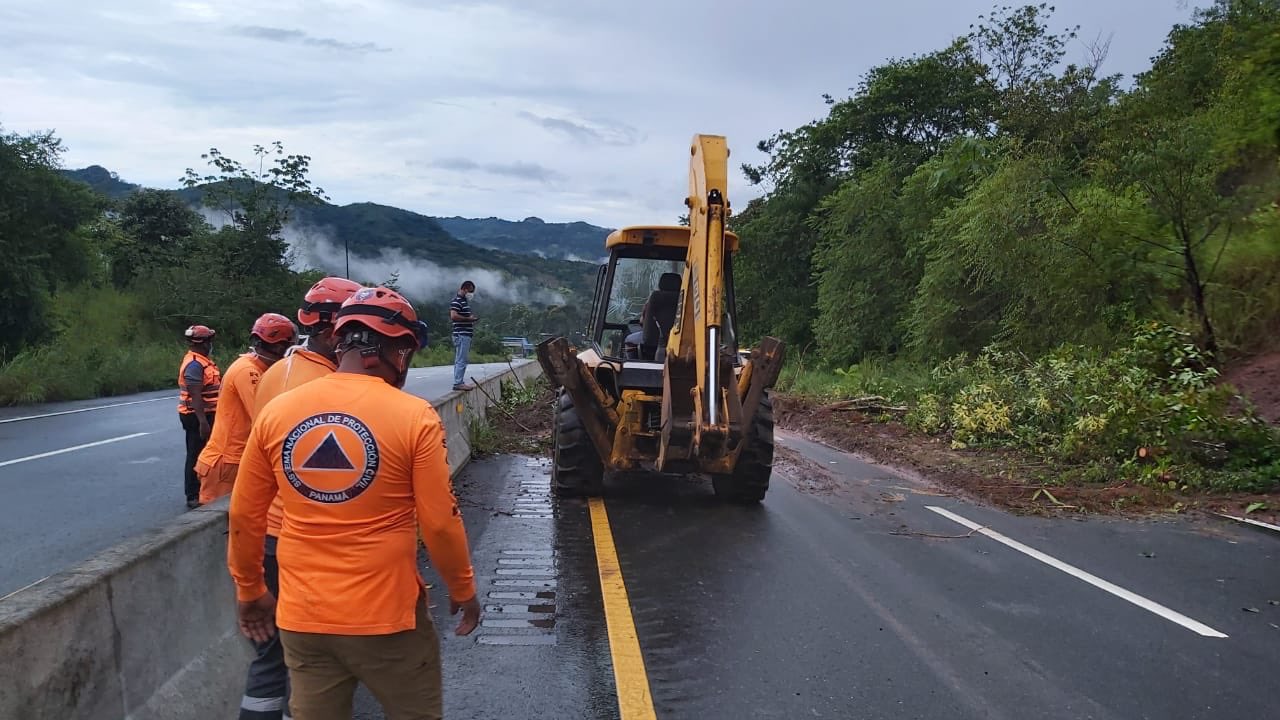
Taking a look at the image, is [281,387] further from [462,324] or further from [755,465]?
[462,324]

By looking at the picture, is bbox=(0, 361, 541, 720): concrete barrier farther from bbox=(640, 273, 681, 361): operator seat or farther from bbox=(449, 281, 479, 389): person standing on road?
bbox=(449, 281, 479, 389): person standing on road

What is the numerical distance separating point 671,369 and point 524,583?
234 centimetres

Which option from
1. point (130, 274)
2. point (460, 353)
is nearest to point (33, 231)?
point (130, 274)

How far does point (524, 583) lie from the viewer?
5.75m

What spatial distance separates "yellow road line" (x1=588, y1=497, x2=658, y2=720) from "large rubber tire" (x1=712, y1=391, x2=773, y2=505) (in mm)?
1719

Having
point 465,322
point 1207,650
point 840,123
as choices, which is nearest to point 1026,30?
point 840,123

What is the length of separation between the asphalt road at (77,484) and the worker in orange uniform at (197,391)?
0.72 m

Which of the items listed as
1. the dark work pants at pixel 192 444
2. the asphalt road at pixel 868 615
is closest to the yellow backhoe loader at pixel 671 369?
the asphalt road at pixel 868 615

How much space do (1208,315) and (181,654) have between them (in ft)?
45.7

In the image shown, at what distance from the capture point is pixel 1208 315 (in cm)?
1284

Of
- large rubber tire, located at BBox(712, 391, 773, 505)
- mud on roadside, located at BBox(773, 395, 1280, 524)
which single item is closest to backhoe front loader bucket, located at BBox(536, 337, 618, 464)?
large rubber tire, located at BBox(712, 391, 773, 505)

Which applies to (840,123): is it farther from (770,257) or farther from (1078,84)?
(1078,84)

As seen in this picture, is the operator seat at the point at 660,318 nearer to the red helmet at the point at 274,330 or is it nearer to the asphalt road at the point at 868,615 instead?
the asphalt road at the point at 868,615

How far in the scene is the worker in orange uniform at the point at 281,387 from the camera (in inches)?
127
